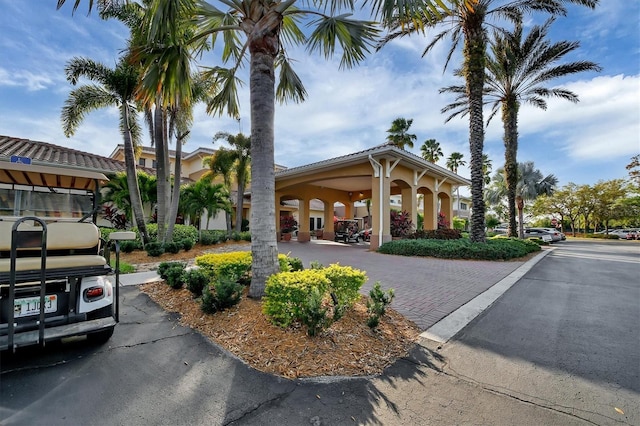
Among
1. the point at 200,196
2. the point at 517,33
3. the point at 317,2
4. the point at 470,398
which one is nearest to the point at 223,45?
the point at 317,2

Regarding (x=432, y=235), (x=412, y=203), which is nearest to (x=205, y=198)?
(x=412, y=203)

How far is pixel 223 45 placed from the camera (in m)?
7.04

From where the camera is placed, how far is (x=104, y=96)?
11.1 m

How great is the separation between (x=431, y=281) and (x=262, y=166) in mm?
5551

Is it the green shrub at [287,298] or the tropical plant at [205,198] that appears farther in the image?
the tropical plant at [205,198]

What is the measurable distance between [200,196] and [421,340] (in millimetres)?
14817

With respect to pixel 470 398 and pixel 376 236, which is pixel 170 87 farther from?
pixel 376 236

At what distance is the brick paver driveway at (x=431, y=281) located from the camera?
5.24m

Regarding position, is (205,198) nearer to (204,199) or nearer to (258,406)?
(204,199)

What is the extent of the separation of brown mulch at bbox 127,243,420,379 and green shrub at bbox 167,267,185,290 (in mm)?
930

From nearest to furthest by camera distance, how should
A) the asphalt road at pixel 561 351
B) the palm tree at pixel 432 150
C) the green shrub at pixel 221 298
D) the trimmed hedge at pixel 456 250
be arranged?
the asphalt road at pixel 561 351
the green shrub at pixel 221 298
the trimmed hedge at pixel 456 250
the palm tree at pixel 432 150

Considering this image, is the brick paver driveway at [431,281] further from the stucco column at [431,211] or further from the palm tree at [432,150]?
the palm tree at [432,150]

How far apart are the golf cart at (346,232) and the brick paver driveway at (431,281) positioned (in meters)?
9.11

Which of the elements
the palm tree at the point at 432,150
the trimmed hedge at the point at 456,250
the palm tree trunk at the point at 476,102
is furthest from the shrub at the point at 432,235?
the palm tree at the point at 432,150
